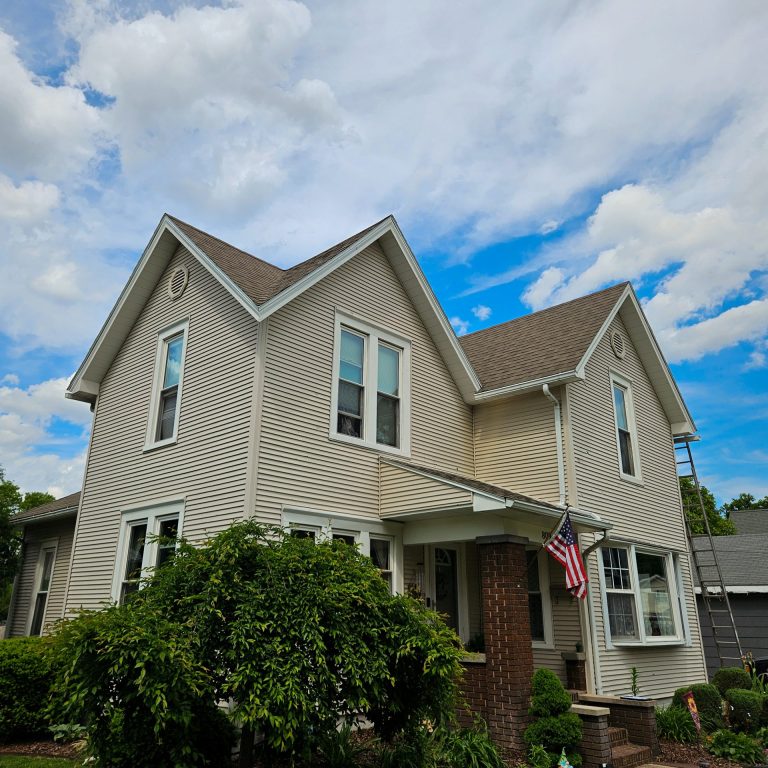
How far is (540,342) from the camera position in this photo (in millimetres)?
14750

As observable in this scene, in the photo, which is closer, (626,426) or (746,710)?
(746,710)

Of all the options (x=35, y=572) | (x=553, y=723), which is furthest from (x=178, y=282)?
(x=553, y=723)

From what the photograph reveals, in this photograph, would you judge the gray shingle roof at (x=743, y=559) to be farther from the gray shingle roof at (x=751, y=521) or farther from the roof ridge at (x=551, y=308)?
the roof ridge at (x=551, y=308)

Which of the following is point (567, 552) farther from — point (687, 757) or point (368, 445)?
point (687, 757)

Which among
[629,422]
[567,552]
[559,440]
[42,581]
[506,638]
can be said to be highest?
[629,422]

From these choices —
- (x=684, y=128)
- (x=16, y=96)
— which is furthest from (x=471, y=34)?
(x=16, y=96)

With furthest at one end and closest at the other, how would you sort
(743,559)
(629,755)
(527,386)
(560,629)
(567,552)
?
1. (743,559)
2. (527,386)
3. (560,629)
4. (567,552)
5. (629,755)

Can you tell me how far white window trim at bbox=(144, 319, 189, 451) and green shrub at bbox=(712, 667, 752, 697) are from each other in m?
12.0

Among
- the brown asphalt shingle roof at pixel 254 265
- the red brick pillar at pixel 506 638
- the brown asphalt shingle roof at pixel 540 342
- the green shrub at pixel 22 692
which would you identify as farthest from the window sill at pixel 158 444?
the brown asphalt shingle roof at pixel 540 342

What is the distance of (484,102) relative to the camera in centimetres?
1315

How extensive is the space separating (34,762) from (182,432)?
4.91 m

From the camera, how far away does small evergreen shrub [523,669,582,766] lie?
907cm

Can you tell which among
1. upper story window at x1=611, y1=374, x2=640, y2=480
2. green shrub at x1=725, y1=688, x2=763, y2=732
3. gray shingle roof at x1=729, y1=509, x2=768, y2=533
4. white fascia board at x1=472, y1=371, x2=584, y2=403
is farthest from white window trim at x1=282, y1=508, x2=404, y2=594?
gray shingle roof at x1=729, y1=509, x2=768, y2=533

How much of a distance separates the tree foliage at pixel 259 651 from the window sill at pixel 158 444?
4310 mm
